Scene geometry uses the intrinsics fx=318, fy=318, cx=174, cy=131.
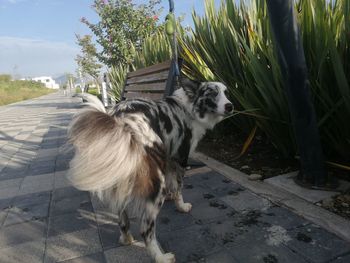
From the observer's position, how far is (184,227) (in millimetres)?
2600

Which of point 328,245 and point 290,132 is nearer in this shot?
point 328,245

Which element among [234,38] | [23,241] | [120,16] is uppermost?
[120,16]

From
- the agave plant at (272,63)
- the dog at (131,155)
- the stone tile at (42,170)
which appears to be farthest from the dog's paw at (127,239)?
the stone tile at (42,170)

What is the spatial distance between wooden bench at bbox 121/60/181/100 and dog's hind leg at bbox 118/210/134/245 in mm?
2015

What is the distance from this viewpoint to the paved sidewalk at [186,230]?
2.16 meters

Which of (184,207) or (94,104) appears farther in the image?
(184,207)

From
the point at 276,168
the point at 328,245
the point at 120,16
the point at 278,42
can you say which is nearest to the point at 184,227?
the point at 328,245

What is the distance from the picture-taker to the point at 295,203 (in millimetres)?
2725

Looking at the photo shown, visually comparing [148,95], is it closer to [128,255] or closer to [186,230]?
[186,230]

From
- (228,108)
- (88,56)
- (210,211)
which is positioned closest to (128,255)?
(210,211)

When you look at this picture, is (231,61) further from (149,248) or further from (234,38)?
(149,248)

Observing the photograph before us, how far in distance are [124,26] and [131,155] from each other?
1038cm

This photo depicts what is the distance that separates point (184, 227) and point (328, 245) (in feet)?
3.48

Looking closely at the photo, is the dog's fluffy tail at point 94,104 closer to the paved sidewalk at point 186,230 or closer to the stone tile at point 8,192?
the paved sidewalk at point 186,230
